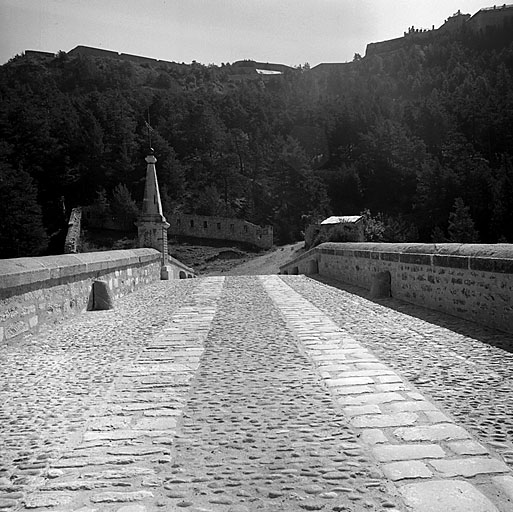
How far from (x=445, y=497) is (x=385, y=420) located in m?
0.98

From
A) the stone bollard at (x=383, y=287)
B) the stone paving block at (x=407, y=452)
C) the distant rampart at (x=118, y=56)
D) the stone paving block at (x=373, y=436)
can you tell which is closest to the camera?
the stone paving block at (x=407, y=452)

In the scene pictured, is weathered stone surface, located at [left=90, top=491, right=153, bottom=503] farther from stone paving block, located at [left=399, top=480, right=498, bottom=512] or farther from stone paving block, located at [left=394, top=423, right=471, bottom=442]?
stone paving block, located at [left=394, top=423, right=471, bottom=442]

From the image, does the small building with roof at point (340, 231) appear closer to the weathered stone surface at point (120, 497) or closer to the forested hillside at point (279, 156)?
the forested hillside at point (279, 156)

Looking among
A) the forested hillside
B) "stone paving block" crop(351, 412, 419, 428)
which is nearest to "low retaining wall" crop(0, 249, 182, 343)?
"stone paving block" crop(351, 412, 419, 428)

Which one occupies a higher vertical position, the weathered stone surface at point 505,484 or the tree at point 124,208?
the tree at point 124,208

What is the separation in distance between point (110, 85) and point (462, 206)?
6755 cm

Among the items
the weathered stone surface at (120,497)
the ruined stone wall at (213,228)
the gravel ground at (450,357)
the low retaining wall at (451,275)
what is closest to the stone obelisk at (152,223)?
the low retaining wall at (451,275)

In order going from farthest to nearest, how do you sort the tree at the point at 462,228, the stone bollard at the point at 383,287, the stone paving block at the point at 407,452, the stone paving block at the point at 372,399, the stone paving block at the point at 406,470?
the tree at the point at 462,228 → the stone bollard at the point at 383,287 → the stone paving block at the point at 372,399 → the stone paving block at the point at 407,452 → the stone paving block at the point at 406,470

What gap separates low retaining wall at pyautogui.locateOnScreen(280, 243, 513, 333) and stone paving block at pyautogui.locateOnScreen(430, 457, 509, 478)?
349 cm

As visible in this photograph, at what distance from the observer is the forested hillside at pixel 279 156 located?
151ft

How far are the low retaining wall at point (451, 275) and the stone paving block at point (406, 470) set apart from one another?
3.70 meters

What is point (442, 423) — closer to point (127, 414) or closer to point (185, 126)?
point (127, 414)

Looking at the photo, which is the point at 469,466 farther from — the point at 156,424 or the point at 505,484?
the point at 156,424

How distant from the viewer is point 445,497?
2316mm
